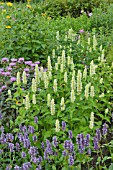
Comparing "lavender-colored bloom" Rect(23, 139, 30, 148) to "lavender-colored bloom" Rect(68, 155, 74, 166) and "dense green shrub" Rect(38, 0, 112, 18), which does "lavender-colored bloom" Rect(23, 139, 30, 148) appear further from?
"dense green shrub" Rect(38, 0, 112, 18)

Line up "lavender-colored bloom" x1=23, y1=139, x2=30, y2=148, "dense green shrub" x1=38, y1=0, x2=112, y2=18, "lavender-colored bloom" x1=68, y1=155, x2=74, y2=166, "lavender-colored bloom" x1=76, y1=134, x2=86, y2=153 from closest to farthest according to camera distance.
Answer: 1. "lavender-colored bloom" x1=68, y1=155, x2=74, y2=166
2. "lavender-colored bloom" x1=76, y1=134, x2=86, y2=153
3. "lavender-colored bloom" x1=23, y1=139, x2=30, y2=148
4. "dense green shrub" x1=38, y1=0, x2=112, y2=18

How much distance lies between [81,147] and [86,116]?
556 millimetres

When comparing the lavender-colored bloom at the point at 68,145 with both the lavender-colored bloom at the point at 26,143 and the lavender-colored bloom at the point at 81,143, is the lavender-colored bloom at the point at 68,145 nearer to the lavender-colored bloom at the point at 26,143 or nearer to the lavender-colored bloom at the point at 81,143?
the lavender-colored bloom at the point at 81,143

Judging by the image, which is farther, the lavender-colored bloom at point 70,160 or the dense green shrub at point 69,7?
the dense green shrub at point 69,7

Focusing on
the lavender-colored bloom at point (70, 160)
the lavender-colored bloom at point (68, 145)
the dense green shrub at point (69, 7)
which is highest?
the dense green shrub at point (69, 7)

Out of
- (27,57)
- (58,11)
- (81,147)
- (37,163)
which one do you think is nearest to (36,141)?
(37,163)

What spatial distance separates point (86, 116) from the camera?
12.0 ft

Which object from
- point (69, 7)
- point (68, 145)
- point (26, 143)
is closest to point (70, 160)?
point (68, 145)

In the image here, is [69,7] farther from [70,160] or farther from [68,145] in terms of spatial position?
[70,160]

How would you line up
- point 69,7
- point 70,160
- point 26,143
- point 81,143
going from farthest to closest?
point 69,7
point 26,143
point 81,143
point 70,160

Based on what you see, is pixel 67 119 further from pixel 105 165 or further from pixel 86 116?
pixel 105 165

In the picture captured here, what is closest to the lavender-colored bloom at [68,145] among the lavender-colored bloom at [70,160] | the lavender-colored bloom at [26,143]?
the lavender-colored bloom at [70,160]

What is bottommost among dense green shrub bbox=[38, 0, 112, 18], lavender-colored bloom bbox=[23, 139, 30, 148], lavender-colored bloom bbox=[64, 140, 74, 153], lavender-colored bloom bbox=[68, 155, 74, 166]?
lavender-colored bloom bbox=[68, 155, 74, 166]

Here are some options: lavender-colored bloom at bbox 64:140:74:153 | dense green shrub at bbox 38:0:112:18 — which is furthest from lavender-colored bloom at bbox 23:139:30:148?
dense green shrub at bbox 38:0:112:18
